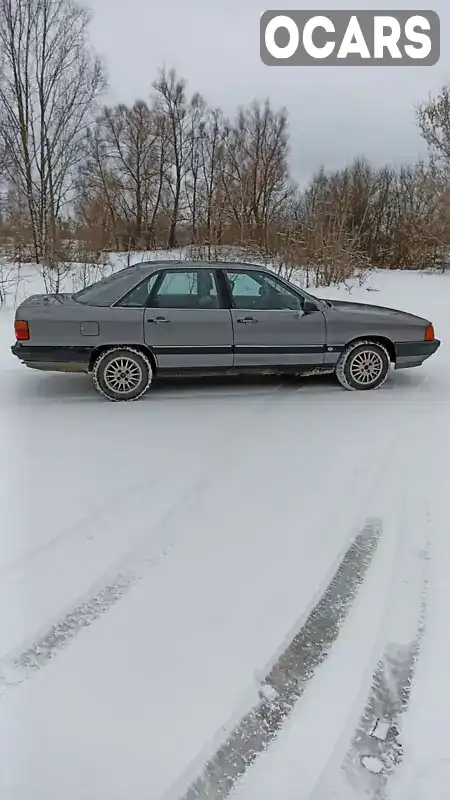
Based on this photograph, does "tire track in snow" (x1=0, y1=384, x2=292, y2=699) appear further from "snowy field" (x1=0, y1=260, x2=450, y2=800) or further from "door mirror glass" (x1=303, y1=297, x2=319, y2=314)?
"door mirror glass" (x1=303, y1=297, x2=319, y2=314)

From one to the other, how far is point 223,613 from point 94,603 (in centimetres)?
59

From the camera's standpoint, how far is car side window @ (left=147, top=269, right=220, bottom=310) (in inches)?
218

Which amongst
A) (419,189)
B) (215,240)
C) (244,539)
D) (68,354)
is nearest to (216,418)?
(68,354)

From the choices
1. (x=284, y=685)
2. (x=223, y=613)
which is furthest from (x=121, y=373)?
(x=284, y=685)

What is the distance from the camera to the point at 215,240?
17.4 m

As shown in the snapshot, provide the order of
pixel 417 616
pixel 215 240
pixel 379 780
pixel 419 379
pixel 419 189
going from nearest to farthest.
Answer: pixel 379 780 < pixel 417 616 < pixel 419 379 < pixel 215 240 < pixel 419 189

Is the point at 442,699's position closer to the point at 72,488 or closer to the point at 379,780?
the point at 379,780

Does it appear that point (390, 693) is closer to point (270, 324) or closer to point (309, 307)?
point (270, 324)

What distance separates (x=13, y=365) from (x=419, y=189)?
1947 centimetres

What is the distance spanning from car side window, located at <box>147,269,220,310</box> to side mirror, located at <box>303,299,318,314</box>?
0.90 meters

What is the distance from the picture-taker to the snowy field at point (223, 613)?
1821 millimetres

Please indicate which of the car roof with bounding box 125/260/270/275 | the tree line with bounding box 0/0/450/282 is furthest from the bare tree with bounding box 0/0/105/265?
the car roof with bounding box 125/260/270/275

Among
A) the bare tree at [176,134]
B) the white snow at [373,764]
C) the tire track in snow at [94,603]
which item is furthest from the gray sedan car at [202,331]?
the bare tree at [176,134]

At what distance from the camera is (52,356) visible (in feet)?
17.6
